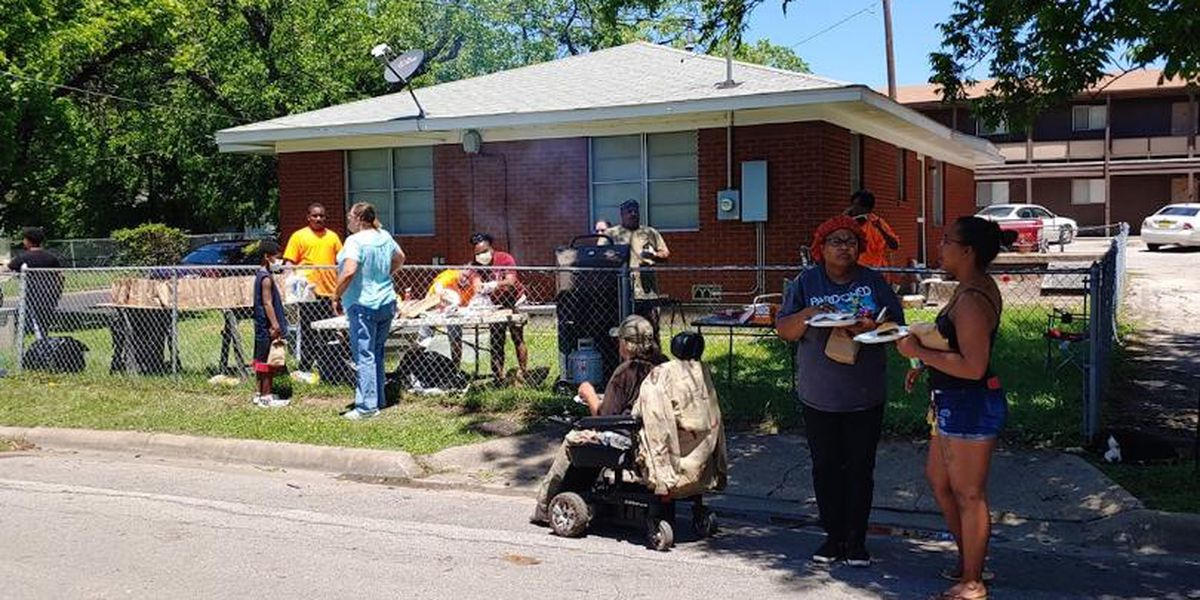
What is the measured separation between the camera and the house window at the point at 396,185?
17.2m

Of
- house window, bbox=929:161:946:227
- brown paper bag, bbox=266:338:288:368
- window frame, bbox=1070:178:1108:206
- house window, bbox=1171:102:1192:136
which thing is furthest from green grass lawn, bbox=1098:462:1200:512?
window frame, bbox=1070:178:1108:206

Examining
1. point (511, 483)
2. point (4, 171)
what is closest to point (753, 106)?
point (511, 483)

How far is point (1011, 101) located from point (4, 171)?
1785 centimetres

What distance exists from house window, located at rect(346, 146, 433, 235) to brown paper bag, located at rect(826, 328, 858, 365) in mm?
12480

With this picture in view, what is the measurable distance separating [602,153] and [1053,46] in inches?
316

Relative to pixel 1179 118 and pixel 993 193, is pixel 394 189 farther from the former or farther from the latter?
pixel 1179 118

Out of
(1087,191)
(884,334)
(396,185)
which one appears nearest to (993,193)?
(1087,191)

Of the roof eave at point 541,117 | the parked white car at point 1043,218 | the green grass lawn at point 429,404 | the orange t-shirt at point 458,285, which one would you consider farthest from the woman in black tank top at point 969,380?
the parked white car at point 1043,218

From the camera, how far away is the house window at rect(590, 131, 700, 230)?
15352mm

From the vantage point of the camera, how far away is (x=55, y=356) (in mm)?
12141

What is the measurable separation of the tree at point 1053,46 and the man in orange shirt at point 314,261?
20.7 feet

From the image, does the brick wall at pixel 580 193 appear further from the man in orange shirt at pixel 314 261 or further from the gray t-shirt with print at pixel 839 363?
the gray t-shirt with print at pixel 839 363

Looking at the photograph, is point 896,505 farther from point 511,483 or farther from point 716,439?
point 511,483

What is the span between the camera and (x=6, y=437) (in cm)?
983
